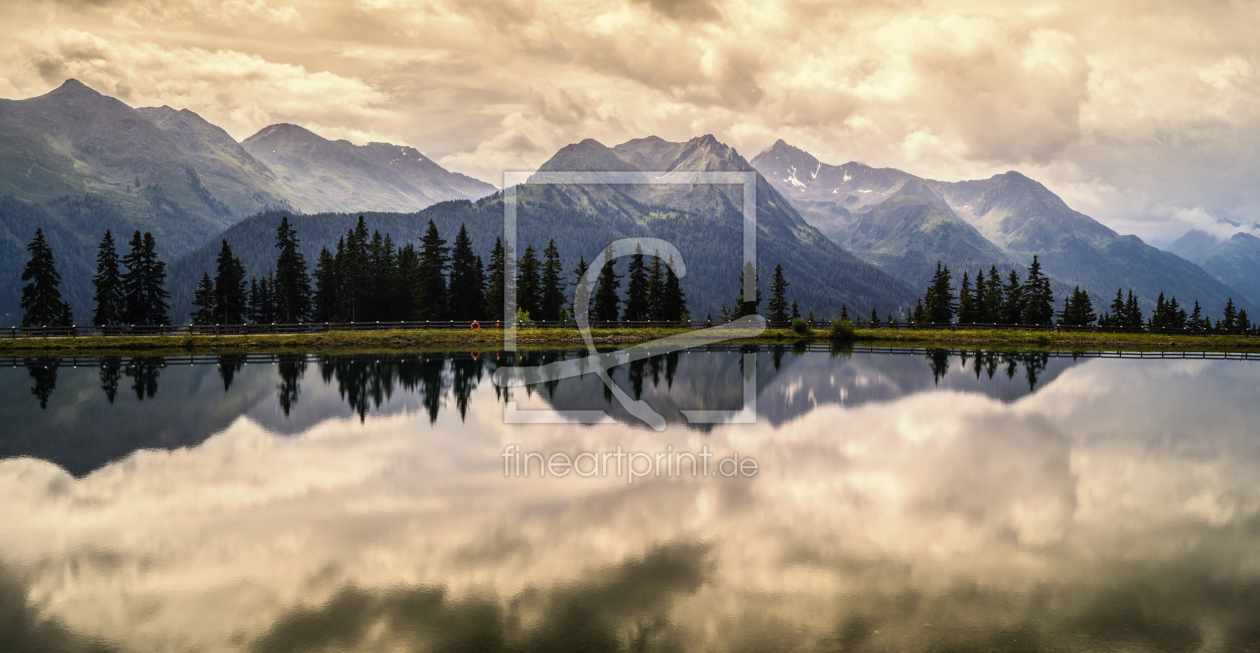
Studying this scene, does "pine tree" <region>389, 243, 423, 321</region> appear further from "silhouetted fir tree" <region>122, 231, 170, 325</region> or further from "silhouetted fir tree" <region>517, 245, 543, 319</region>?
"silhouetted fir tree" <region>122, 231, 170, 325</region>

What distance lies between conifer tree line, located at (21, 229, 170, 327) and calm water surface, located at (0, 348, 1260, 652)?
5743cm

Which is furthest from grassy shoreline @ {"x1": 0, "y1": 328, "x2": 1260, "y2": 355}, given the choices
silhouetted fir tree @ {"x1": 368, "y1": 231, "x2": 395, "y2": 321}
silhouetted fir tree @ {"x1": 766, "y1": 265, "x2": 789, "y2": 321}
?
silhouetted fir tree @ {"x1": 368, "y1": 231, "x2": 395, "y2": 321}

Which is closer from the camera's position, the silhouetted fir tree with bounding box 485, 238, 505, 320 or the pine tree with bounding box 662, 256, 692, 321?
the silhouetted fir tree with bounding box 485, 238, 505, 320

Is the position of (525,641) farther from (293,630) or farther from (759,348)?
(759,348)

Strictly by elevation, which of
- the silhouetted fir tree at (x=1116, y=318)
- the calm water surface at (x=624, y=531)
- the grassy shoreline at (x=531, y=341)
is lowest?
the calm water surface at (x=624, y=531)

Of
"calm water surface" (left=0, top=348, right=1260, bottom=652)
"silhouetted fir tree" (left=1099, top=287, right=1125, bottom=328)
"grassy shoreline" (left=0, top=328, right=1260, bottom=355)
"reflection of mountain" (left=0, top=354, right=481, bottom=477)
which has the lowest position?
"calm water surface" (left=0, top=348, right=1260, bottom=652)

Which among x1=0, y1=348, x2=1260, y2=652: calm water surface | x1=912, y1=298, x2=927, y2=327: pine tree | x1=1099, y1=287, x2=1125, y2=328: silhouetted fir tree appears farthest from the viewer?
x1=912, y1=298, x2=927, y2=327: pine tree

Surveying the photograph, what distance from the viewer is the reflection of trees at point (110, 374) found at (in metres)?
42.1

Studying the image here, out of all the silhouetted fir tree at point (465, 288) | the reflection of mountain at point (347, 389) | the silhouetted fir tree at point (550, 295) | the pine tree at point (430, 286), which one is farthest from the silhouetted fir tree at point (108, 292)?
the silhouetted fir tree at point (550, 295)

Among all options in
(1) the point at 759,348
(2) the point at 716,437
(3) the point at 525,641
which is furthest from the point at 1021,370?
(3) the point at 525,641

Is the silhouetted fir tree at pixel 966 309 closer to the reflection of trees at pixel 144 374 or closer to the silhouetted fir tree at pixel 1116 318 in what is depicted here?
the silhouetted fir tree at pixel 1116 318

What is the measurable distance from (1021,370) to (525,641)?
5705cm

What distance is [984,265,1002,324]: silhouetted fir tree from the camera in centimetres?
10500

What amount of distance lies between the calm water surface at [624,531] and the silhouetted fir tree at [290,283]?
2353 inches
